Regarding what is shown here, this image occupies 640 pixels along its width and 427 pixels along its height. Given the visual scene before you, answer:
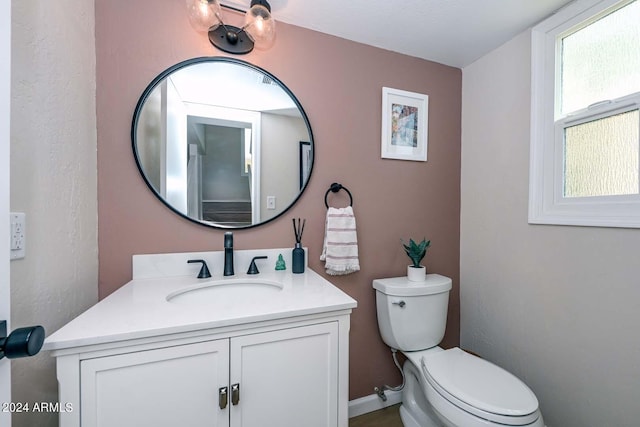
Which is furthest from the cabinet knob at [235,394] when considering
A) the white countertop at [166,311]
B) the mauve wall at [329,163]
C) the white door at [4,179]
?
the mauve wall at [329,163]

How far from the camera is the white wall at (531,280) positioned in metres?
1.08

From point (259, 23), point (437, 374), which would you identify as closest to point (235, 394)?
point (437, 374)

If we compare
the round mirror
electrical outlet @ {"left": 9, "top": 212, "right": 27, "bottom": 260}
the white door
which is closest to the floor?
the round mirror

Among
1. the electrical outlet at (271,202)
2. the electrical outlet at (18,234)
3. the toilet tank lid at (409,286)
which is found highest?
the electrical outlet at (271,202)

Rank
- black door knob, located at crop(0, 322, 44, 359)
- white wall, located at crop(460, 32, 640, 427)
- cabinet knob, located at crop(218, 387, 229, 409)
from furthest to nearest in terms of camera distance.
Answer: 1. white wall, located at crop(460, 32, 640, 427)
2. cabinet knob, located at crop(218, 387, 229, 409)
3. black door knob, located at crop(0, 322, 44, 359)

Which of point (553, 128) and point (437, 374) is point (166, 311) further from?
point (553, 128)

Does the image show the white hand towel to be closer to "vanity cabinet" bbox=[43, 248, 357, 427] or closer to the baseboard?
"vanity cabinet" bbox=[43, 248, 357, 427]

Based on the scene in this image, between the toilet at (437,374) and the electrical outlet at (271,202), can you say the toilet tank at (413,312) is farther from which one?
the electrical outlet at (271,202)

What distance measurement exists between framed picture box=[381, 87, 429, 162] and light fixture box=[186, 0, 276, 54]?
73cm

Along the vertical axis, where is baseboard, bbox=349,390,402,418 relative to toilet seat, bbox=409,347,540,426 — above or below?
below

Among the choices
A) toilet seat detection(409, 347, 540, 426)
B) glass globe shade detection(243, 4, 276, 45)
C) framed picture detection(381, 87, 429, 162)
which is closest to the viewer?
toilet seat detection(409, 347, 540, 426)

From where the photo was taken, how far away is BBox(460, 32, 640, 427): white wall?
1.08 metres

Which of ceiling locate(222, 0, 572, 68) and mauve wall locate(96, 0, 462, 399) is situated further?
ceiling locate(222, 0, 572, 68)

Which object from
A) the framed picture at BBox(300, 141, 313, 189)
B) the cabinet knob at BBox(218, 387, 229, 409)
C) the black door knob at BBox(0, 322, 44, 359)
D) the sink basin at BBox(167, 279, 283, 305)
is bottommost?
the cabinet knob at BBox(218, 387, 229, 409)
